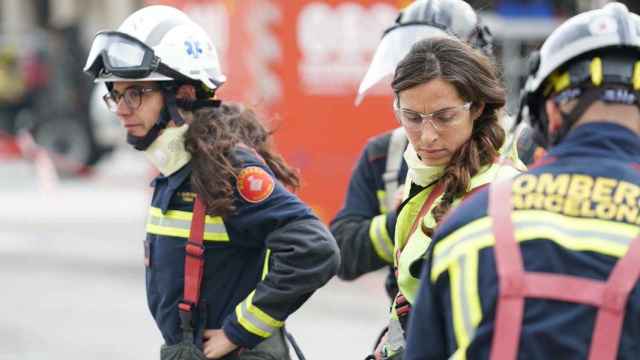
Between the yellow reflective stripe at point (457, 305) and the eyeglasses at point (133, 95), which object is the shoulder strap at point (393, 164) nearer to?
the eyeglasses at point (133, 95)

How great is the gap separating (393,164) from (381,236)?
0.78 ft

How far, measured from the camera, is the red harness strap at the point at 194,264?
3629 mm

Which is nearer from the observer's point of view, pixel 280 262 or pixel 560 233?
pixel 560 233

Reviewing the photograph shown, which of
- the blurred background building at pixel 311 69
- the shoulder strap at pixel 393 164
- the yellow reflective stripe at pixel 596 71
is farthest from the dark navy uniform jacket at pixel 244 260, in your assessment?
the blurred background building at pixel 311 69

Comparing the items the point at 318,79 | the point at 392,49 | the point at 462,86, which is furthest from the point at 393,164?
the point at 318,79

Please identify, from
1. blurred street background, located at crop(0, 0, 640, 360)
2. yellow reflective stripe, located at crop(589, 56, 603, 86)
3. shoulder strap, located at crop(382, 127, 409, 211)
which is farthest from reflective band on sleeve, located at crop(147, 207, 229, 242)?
yellow reflective stripe, located at crop(589, 56, 603, 86)

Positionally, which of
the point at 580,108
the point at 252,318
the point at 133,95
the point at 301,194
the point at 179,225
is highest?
the point at 580,108

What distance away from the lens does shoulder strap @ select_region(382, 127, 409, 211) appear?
412 cm

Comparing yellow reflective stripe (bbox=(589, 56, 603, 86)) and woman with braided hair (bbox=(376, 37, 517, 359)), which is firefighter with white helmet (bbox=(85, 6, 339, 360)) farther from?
yellow reflective stripe (bbox=(589, 56, 603, 86))

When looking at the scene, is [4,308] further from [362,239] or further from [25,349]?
[362,239]

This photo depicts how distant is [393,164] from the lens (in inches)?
163

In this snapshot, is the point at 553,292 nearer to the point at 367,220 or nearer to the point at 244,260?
the point at 244,260

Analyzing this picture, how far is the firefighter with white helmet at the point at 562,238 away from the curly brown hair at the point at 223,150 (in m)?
1.34

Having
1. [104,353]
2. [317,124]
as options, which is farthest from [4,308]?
[317,124]
